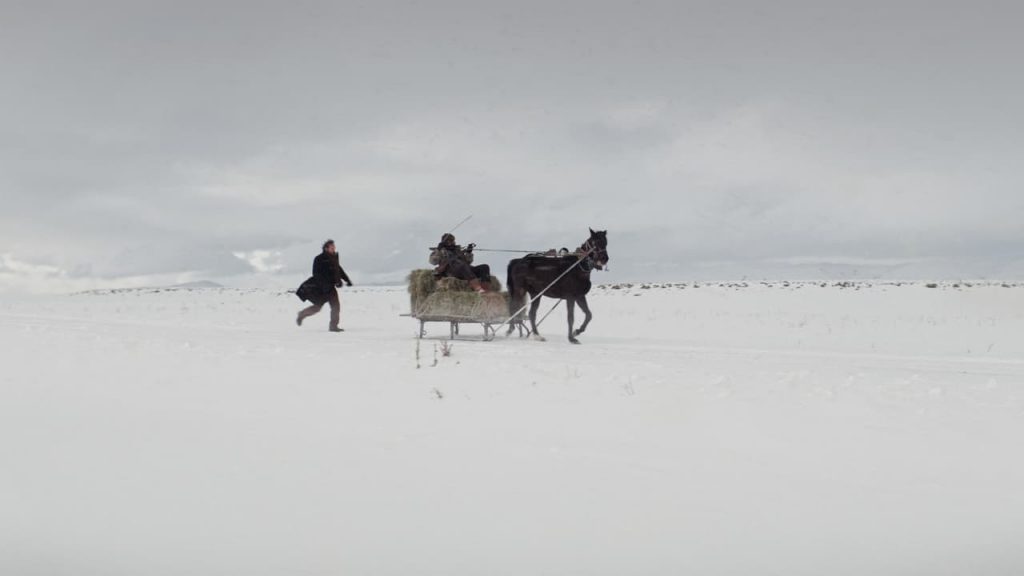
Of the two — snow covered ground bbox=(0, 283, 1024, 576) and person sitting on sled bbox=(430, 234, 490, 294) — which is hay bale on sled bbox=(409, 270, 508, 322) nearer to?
person sitting on sled bbox=(430, 234, 490, 294)

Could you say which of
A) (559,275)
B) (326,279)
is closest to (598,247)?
(559,275)

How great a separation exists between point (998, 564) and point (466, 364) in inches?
238

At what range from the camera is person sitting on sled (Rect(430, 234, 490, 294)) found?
13875 mm

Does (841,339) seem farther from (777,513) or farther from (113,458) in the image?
(113,458)

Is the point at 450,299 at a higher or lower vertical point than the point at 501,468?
higher

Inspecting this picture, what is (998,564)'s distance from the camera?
3.90 m

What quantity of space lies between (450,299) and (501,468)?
28.1ft

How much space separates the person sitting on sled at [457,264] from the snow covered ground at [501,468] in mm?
4534

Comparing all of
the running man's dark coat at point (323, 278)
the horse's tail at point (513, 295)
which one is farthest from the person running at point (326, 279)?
the horse's tail at point (513, 295)

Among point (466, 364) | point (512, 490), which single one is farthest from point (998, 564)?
point (466, 364)

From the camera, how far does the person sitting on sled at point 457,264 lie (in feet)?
45.5

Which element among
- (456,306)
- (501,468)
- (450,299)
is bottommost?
(501,468)

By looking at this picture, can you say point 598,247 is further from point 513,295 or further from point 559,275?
→ point 513,295

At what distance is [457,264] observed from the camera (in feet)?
45.5
